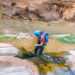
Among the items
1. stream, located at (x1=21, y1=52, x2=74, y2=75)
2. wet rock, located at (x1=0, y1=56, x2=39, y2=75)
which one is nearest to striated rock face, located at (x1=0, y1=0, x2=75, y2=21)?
stream, located at (x1=21, y1=52, x2=74, y2=75)

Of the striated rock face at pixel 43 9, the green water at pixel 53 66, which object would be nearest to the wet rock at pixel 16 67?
the green water at pixel 53 66

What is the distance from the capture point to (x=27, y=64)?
385 cm

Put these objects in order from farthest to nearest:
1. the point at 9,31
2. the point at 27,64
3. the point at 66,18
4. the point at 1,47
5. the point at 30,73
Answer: the point at 66,18 → the point at 9,31 → the point at 1,47 → the point at 27,64 → the point at 30,73

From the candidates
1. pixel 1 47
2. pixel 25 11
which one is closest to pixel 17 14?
pixel 25 11

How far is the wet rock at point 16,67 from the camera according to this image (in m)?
3.51

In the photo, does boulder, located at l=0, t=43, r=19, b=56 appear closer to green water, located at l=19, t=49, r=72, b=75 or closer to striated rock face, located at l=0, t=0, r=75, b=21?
green water, located at l=19, t=49, r=72, b=75

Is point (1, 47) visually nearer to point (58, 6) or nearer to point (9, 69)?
point (9, 69)

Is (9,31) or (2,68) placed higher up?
(2,68)

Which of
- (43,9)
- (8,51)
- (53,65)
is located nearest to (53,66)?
(53,65)

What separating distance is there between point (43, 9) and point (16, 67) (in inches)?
421

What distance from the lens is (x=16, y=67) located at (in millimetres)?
3662

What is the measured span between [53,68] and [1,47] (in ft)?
6.19

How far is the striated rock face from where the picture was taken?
1337 cm

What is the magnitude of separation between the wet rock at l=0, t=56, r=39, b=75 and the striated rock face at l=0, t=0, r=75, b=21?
33.5 feet
